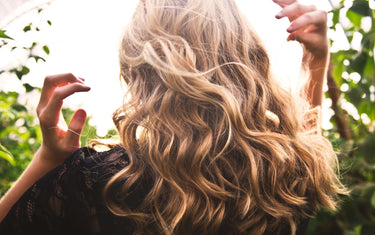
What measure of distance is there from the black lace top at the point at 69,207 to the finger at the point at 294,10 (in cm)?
64

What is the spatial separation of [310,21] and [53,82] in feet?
2.69

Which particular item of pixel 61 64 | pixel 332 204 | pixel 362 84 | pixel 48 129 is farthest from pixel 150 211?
pixel 61 64

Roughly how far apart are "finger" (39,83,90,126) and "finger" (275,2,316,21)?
64 cm

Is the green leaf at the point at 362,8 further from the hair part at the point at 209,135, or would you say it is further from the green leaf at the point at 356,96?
the hair part at the point at 209,135

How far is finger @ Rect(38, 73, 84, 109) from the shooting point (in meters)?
0.96

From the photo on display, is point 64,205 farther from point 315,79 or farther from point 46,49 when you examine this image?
point 315,79

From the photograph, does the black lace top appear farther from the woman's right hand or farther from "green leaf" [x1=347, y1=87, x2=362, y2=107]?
"green leaf" [x1=347, y1=87, x2=362, y2=107]

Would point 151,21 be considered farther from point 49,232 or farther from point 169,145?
point 49,232

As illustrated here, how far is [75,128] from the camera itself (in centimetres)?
94

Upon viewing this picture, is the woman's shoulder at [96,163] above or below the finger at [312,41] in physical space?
below

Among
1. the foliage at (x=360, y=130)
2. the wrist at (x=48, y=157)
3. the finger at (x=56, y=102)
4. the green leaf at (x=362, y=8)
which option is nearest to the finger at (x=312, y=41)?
the foliage at (x=360, y=130)

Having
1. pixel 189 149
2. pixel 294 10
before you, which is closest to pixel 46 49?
pixel 189 149

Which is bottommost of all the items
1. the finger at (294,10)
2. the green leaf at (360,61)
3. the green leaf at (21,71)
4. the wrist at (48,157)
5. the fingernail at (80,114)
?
the wrist at (48,157)

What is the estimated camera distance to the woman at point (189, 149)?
2.93ft
